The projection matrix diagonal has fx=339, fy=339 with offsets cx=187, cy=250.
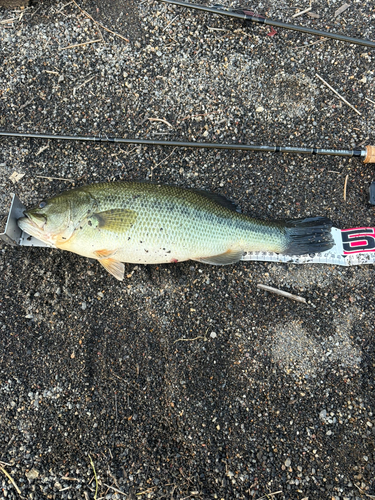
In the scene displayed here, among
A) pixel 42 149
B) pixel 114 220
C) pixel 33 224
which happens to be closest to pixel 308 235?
pixel 114 220

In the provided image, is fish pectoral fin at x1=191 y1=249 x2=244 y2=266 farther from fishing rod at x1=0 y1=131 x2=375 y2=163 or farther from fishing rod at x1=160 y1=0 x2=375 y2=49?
fishing rod at x1=160 y1=0 x2=375 y2=49

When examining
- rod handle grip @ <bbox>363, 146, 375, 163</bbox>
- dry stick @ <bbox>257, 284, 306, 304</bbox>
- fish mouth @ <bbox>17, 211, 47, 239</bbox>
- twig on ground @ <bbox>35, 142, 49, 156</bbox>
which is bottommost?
dry stick @ <bbox>257, 284, 306, 304</bbox>

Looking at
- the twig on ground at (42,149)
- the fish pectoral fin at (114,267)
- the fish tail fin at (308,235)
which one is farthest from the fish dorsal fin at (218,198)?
the twig on ground at (42,149)

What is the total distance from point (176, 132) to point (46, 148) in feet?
4.76

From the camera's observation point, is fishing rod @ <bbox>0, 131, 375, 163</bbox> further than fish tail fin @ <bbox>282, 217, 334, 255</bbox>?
Yes

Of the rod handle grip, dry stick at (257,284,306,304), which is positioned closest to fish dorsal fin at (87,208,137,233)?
dry stick at (257,284,306,304)

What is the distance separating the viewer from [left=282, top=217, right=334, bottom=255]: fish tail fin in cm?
336

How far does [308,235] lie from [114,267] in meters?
1.95

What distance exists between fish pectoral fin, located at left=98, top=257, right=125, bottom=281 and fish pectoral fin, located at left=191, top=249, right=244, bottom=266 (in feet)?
A: 2.50

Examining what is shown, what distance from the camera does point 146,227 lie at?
3129mm

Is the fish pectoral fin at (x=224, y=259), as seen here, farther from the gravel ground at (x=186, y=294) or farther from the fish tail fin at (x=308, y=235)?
the fish tail fin at (x=308, y=235)

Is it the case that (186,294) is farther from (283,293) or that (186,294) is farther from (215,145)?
(215,145)

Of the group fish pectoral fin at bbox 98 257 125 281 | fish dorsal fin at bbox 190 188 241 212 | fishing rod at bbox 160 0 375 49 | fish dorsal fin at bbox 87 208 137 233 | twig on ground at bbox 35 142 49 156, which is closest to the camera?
fish dorsal fin at bbox 87 208 137 233

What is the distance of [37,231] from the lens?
3189 millimetres
